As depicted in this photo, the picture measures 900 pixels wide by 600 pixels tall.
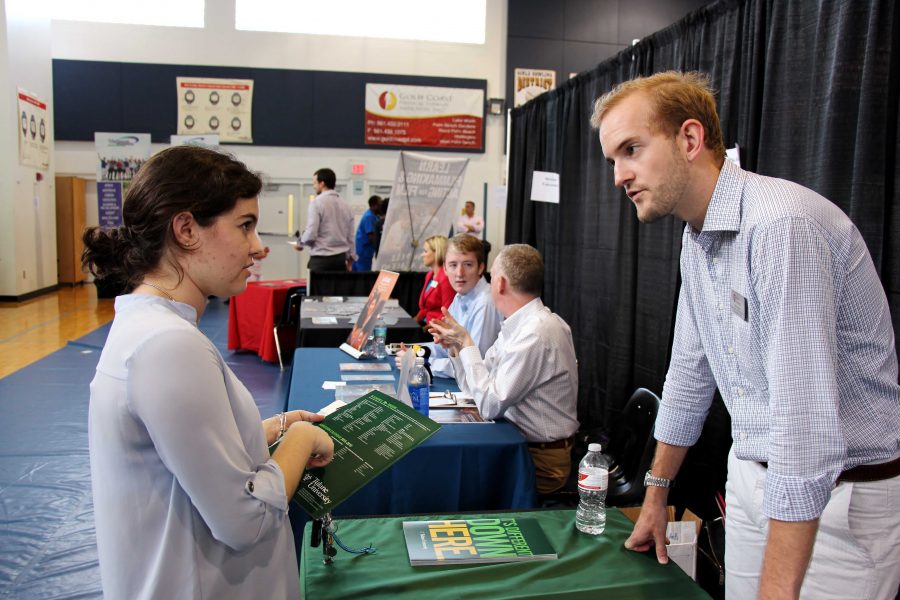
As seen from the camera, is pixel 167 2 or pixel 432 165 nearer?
pixel 432 165

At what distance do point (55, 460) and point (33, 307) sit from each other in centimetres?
619

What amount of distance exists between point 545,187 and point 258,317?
3.05m

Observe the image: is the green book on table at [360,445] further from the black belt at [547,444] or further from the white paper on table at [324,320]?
the white paper on table at [324,320]

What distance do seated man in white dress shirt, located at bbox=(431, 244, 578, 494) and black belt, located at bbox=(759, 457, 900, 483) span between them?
3.96 feet

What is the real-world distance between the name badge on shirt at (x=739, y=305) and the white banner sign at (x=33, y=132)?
10034 millimetres

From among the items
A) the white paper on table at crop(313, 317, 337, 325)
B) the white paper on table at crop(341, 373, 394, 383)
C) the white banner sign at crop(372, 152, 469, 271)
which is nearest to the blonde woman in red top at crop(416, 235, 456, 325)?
the white paper on table at crop(313, 317, 337, 325)

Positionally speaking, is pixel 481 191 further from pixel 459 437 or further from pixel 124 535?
pixel 124 535

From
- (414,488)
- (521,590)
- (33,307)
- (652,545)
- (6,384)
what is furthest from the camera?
(33,307)

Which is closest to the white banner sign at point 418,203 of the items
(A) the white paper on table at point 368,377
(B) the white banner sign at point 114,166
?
(A) the white paper on table at point 368,377

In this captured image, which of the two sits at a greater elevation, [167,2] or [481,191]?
[167,2]

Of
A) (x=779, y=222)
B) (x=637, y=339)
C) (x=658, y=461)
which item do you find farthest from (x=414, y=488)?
(x=637, y=339)

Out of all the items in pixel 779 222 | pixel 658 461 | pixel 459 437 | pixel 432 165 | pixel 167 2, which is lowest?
pixel 459 437

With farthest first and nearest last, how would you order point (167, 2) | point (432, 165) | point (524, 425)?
point (167, 2) → point (432, 165) → point (524, 425)

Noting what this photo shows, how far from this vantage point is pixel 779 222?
96 cm
